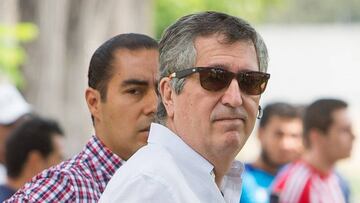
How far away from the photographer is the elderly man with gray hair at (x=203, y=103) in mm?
3342

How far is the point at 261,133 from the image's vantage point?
32.4 feet

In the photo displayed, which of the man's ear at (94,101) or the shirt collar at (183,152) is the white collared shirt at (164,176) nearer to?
the shirt collar at (183,152)

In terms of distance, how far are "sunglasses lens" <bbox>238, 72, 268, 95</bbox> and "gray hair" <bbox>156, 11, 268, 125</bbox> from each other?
9 centimetres

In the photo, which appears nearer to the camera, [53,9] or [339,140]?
[339,140]

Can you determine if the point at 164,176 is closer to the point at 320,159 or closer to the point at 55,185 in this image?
the point at 55,185

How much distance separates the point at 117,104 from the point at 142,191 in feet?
4.26

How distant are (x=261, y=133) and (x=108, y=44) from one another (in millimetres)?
5371

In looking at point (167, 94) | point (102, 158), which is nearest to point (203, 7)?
point (102, 158)

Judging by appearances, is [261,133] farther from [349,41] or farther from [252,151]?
[349,41]

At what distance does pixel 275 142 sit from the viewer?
960 cm

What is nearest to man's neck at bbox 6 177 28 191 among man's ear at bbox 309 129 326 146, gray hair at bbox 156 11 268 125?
man's ear at bbox 309 129 326 146

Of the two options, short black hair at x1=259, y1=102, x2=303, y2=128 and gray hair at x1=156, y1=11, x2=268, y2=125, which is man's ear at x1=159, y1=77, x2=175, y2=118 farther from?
short black hair at x1=259, y1=102, x2=303, y2=128

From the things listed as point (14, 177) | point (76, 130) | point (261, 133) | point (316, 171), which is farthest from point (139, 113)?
point (76, 130)

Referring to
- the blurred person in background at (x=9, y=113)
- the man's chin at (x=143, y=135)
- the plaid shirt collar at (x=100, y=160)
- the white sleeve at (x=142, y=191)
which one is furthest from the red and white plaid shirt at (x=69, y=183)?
the blurred person in background at (x=9, y=113)
